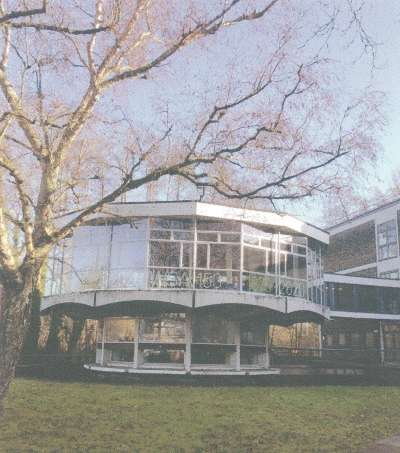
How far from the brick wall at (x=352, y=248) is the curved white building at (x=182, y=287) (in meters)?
16.1

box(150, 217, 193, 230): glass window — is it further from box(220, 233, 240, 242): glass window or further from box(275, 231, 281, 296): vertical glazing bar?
box(275, 231, 281, 296): vertical glazing bar

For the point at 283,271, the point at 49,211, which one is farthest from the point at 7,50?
the point at 283,271

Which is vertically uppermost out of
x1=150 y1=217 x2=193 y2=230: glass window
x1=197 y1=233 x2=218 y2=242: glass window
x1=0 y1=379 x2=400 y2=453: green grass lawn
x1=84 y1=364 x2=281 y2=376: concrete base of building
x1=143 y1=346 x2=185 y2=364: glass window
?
x1=150 y1=217 x2=193 y2=230: glass window

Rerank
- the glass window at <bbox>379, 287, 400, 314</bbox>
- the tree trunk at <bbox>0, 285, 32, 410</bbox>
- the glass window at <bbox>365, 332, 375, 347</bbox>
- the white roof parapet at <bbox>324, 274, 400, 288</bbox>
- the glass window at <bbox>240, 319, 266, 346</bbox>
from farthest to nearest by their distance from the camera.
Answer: the glass window at <bbox>365, 332, 375, 347</bbox>
the glass window at <bbox>379, 287, 400, 314</bbox>
the white roof parapet at <bbox>324, 274, 400, 288</bbox>
the glass window at <bbox>240, 319, 266, 346</bbox>
the tree trunk at <bbox>0, 285, 32, 410</bbox>

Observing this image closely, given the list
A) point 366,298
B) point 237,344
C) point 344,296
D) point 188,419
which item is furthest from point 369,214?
point 188,419

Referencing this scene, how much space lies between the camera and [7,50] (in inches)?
399

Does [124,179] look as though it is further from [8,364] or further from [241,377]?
[241,377]

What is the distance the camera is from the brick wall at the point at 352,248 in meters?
34.1

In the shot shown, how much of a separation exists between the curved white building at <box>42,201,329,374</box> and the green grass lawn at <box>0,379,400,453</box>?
337 centimetres

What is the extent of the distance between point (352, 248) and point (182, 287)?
21.7 meters

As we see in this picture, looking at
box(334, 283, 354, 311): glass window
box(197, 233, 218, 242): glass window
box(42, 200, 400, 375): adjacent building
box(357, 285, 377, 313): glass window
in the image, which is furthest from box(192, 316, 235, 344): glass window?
box(357, 285, 377, 313): glass window

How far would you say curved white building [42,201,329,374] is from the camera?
17734mm

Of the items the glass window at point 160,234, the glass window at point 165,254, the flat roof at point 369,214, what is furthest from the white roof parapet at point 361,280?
the glass window at point 160,234

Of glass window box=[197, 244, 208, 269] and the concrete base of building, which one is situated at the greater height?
glass window box=[197, 244, 208, 269]
